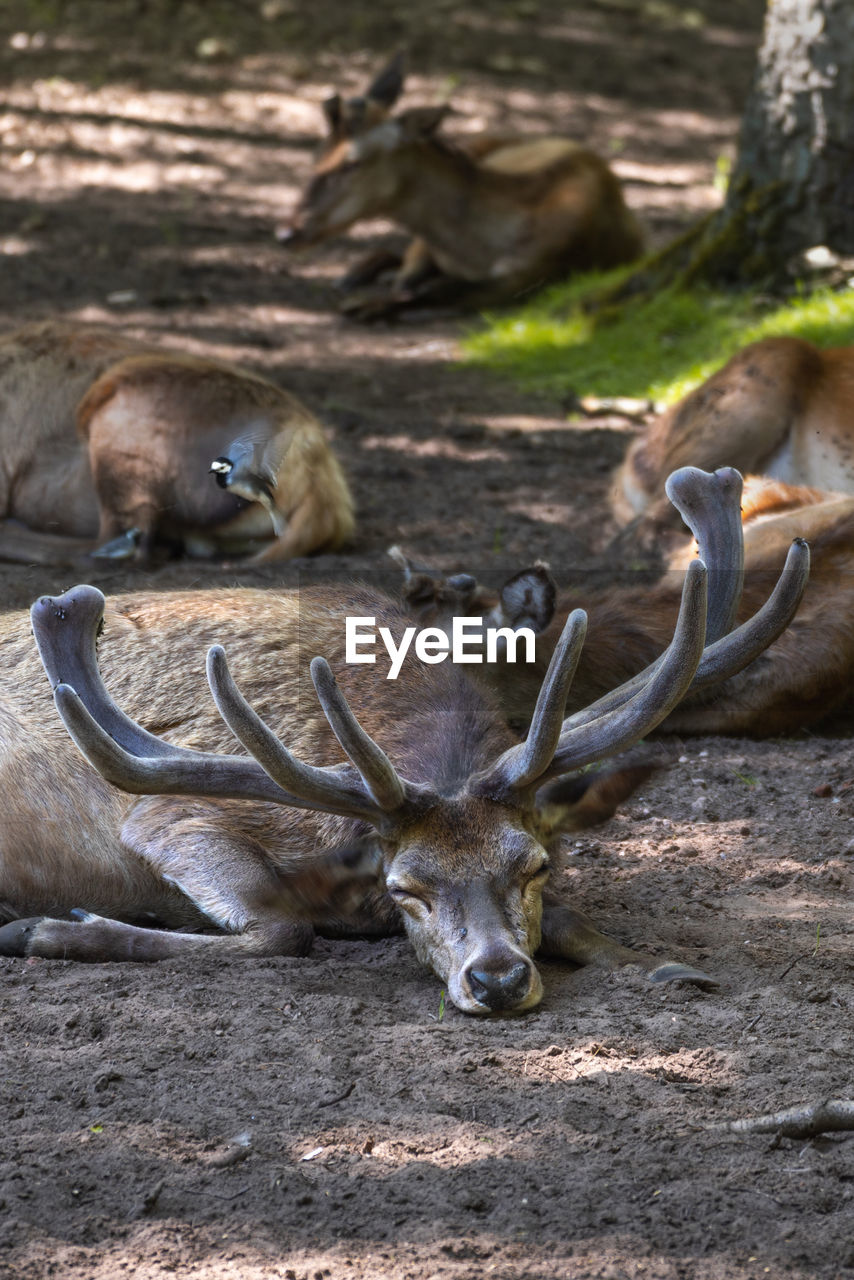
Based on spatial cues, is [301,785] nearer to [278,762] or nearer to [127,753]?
[278,762]

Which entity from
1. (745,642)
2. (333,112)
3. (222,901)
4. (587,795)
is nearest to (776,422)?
(745,642)

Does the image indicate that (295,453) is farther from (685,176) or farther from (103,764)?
(685,176)

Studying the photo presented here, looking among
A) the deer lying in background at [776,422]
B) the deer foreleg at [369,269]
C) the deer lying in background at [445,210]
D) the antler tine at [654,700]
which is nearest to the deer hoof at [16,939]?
the antler tine at [654,700]

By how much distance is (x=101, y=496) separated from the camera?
749 centimetres

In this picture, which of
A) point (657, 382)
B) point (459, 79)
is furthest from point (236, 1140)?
point (459, 79)

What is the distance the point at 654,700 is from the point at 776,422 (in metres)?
3.65

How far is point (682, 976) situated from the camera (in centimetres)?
378

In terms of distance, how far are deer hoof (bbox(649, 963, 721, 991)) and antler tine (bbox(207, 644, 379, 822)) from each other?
0.78 metres

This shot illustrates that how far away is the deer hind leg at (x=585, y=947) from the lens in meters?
3.87

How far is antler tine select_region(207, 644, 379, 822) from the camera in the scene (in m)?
3.60

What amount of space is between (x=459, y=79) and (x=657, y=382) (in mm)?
8393

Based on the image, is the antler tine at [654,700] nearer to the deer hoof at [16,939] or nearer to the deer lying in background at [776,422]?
the deer hoof at [16,939]

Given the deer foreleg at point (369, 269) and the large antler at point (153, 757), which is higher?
the large antler at point (153, 757)

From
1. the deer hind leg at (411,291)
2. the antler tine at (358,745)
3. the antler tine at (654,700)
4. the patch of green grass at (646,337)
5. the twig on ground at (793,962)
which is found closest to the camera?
the antler tine at (358,745)
